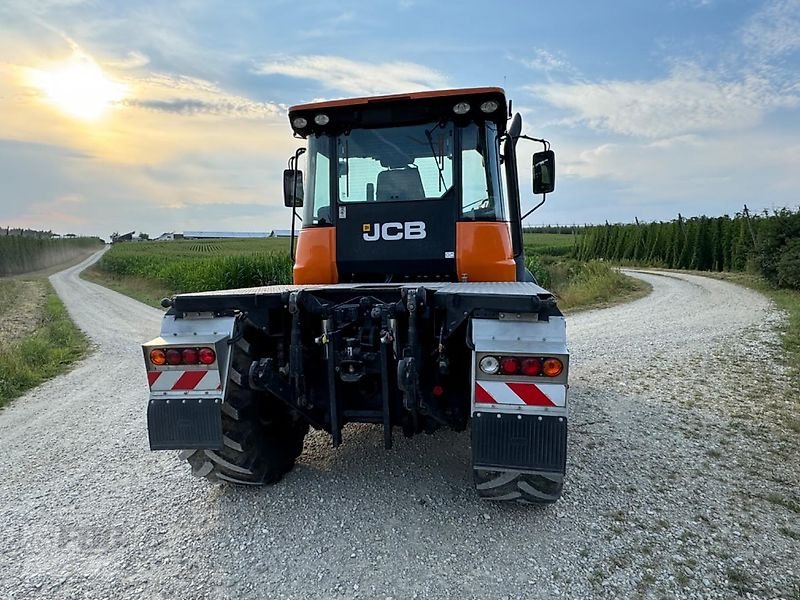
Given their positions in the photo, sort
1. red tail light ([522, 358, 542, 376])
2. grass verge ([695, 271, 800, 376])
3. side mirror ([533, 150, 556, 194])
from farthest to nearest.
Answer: grass verge ([695, 271, 800, 376]) < side mirror ([533, 150, 556, 194]) < red tail light ([522, 358, 542, 376])

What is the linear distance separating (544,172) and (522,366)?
8.75ft

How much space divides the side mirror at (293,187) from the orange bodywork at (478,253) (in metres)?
1.76

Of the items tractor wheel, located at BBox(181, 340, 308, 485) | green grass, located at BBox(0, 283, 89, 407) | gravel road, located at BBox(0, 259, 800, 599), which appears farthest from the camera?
green grass, located at BBox(0, 283, 89, 407)

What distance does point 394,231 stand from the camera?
15.7ft

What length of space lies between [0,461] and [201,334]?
3.07 metres

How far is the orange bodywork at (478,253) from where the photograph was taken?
4.65m

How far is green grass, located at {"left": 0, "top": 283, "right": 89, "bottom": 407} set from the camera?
7938 millimetres

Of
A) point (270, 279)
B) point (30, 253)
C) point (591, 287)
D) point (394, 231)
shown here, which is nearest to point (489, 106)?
point (394, 231)

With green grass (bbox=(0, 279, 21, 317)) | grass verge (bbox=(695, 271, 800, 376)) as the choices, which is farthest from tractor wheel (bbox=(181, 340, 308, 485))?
green grass (bbox=(0, 279, 21, 317))

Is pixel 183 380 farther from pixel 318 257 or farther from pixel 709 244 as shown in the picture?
pixel 709 244

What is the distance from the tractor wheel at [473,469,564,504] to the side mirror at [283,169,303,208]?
328 cm

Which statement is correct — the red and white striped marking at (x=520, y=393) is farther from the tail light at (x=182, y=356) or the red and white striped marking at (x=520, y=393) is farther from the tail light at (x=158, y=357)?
the tail light at (x=158, y=357)

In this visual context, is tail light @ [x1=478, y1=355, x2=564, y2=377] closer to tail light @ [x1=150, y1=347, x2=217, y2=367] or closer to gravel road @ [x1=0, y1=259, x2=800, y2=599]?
gravel road @ [x1=0, y1=259, x2=800, y2=599]

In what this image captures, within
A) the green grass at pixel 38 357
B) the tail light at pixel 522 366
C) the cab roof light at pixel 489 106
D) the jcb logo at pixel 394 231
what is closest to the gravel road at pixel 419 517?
the tail light at pixel 522 366
